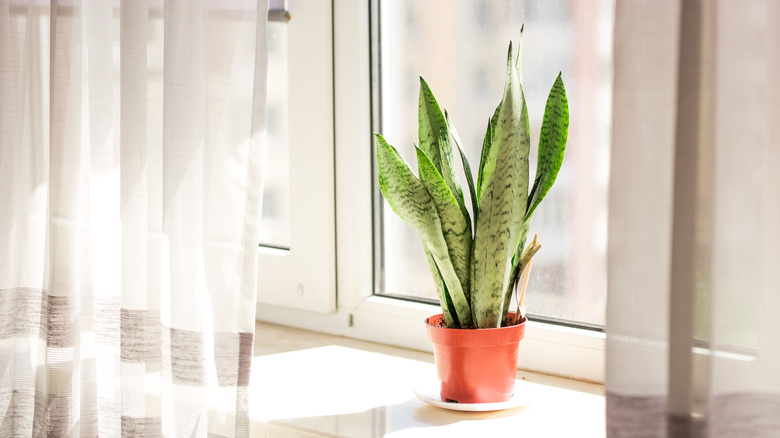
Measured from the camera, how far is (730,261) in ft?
2.19

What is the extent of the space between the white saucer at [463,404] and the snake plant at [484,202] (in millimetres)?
108

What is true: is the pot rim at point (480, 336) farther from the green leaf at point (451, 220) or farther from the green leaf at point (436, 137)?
the green leaf at point (436, 137)

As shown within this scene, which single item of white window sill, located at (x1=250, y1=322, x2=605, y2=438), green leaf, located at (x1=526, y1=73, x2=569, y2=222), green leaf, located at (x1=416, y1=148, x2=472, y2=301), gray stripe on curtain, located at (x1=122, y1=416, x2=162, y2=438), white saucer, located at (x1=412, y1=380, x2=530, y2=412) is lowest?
gray stripe on curtain, located at (x1=122, y1=416, x2=162, y2=438)

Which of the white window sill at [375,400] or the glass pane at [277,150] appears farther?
the glass pane at [277,150]

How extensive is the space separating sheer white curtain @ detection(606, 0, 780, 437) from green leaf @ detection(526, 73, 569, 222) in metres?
0.25

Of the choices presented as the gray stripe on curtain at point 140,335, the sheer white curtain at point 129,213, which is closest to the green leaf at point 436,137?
the sheer white curtain at point 129,213

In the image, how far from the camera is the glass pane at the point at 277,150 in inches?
60.4

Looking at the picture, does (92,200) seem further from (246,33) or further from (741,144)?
(741,144)

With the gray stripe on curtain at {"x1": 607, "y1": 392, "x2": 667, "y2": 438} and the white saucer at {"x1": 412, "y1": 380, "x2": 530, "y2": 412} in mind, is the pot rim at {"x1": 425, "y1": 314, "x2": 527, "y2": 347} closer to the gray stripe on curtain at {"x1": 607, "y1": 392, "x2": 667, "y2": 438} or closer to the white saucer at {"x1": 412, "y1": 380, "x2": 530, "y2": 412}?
the white saucer at {"x1": 412, "y1": 380, "x2": 530, "y2": 412}

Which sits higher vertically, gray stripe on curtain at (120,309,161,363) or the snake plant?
the snake plant

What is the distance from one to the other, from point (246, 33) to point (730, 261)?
633 millimetres

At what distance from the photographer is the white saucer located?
3.41 feet

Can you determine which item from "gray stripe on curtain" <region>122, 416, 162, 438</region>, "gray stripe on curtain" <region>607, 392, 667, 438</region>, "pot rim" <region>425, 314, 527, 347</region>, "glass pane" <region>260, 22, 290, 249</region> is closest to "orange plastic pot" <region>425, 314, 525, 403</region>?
"pot rim" <region>425, 314, 527, 347</region>

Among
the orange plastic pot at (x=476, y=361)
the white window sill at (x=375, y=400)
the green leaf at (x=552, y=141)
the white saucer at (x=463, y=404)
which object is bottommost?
the white window sill at (x=375, y=400)
